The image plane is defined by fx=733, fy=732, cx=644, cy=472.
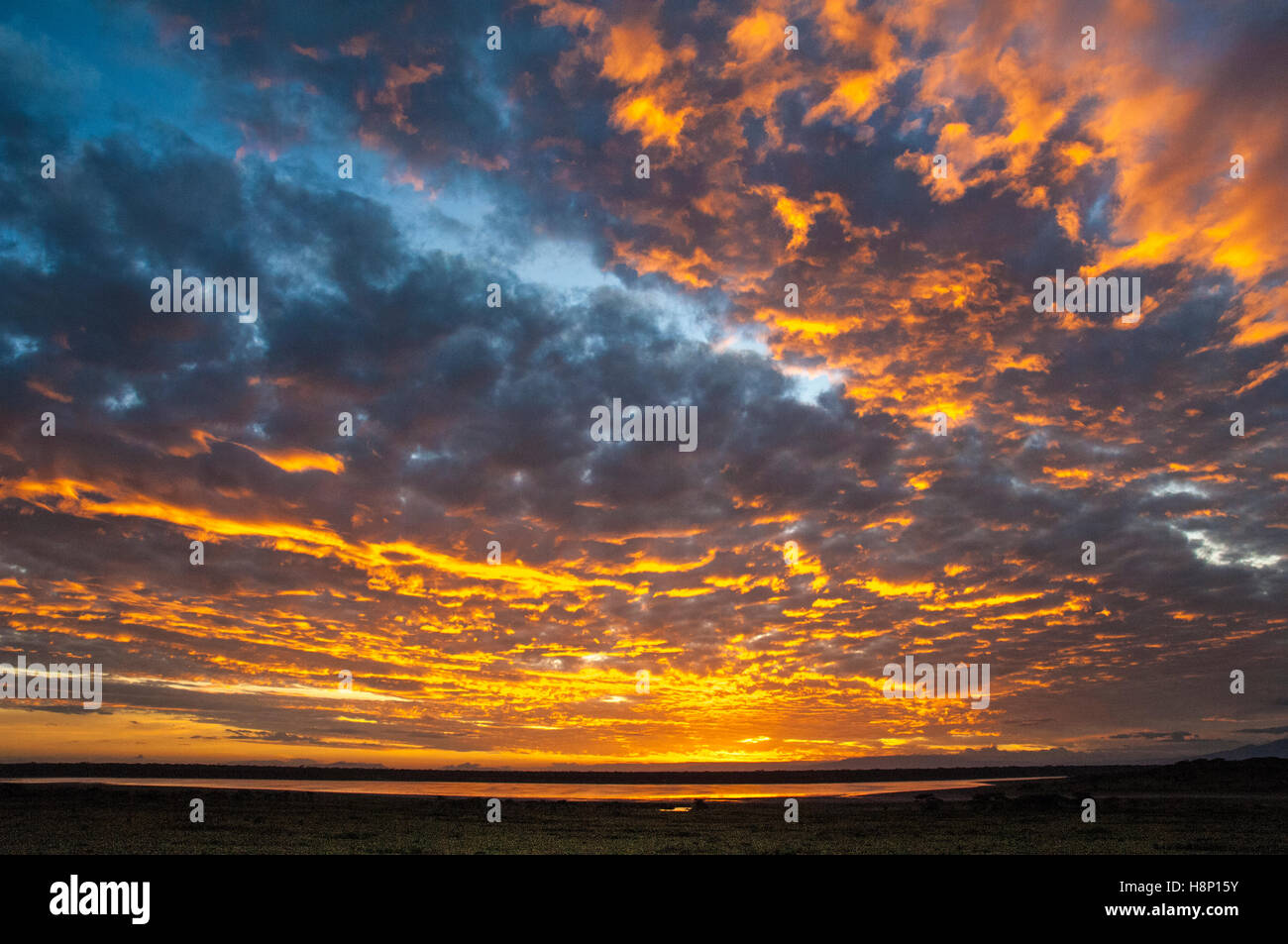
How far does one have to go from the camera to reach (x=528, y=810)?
6019 cm

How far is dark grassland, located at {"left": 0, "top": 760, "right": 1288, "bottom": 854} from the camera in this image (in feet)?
111

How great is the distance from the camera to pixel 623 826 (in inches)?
1843

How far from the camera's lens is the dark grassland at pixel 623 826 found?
33875mm

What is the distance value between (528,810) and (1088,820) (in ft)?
134
